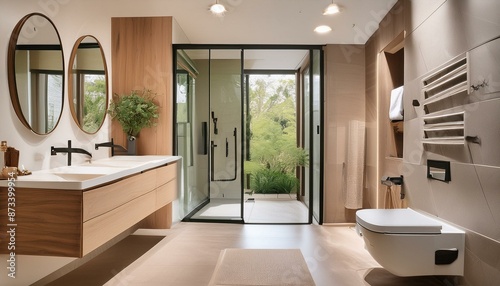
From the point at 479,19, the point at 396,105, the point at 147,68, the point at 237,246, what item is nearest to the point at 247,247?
the point at 237,246

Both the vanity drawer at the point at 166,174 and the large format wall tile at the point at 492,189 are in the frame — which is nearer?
the large format wall tile at the point at 492,189

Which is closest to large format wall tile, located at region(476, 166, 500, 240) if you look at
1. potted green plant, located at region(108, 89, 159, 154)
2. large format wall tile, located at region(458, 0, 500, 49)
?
large format wall tile, located at region(458, 0, 500, 49)

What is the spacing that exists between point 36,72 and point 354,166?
3.38 metres

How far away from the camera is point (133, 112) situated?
3357mm

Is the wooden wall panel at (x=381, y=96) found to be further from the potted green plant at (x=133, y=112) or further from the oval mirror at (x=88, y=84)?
the oval mirror at (x=88, y=84)

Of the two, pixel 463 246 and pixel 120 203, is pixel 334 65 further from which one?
pixel 120 203

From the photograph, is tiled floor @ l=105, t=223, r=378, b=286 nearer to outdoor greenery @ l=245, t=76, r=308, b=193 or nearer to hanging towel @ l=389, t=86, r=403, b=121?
hanging towel @ l=389, t=86, r=403, b=121

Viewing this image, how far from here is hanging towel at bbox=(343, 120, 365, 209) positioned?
3951 millimetres

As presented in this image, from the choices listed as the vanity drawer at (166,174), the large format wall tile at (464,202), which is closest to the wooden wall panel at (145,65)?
the vanity drawer at (166,174)

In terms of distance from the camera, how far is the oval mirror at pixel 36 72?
199 cm

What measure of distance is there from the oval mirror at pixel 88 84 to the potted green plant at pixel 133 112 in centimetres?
14

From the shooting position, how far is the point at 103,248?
3.02 m

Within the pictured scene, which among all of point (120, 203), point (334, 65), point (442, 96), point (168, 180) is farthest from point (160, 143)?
point (442, 96)

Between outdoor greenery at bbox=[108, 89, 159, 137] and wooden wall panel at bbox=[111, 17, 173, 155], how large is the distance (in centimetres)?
15
